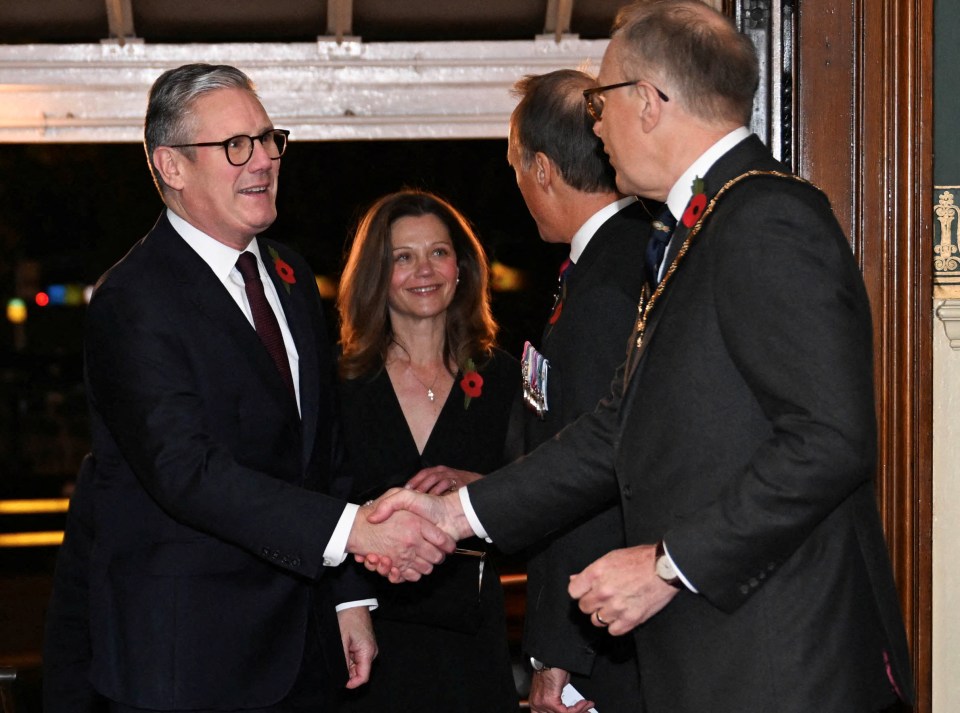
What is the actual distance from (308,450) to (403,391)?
3.22 feet

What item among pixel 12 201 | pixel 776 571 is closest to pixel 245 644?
pixel 776 571

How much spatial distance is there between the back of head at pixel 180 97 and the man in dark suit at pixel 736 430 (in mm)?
927

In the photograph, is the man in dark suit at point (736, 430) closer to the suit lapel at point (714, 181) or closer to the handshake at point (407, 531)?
the suit lapel at point (714, 181)

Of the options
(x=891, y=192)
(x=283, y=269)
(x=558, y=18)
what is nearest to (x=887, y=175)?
(x=891, y=192)

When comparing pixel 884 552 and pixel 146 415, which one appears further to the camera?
pixel 146 415

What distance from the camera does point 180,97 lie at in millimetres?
2555

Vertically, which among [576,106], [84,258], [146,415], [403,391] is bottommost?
[84,258]

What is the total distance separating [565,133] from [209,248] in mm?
788

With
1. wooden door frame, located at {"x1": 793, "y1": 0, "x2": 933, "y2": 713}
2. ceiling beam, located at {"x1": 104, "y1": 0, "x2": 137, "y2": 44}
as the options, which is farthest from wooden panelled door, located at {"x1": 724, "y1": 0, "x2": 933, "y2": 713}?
ceiling beam, located at {"x1": 104, "y1": 0, "x2": 137, "y2": 44}

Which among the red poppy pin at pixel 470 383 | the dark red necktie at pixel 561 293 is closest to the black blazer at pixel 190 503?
the dark red necktie at pixel 561 293

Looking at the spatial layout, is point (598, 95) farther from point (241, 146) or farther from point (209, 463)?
point (209, 463)

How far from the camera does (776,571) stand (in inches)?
70.9

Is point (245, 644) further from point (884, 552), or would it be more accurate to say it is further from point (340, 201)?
point (340, 201)

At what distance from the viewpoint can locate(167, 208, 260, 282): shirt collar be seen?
Answer: 2.54 meters
